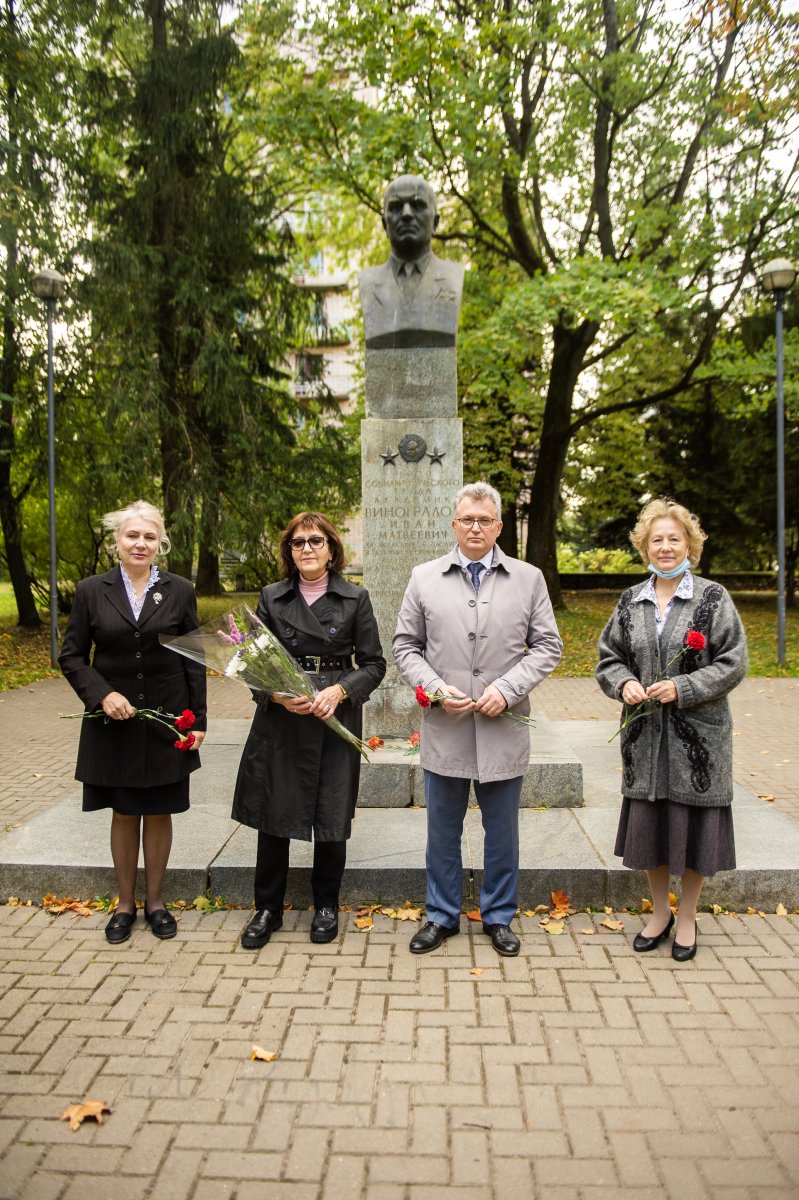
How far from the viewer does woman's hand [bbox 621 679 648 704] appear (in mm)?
3545

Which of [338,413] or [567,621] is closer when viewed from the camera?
[338,413]

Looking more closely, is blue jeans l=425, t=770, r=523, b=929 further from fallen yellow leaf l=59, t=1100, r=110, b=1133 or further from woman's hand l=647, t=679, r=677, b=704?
fallen yellow leaf l=59, t=1100, r=110, b=1133

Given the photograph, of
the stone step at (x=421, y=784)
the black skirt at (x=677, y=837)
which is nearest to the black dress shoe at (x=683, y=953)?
the black skirt at (x=677, y=837)

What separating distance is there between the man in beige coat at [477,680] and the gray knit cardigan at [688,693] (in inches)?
15.1

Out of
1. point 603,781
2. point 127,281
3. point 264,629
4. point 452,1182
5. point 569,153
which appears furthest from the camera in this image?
point 569,153

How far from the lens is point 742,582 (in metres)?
29.5

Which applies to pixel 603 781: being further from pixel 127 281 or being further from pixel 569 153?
pixel 569 153

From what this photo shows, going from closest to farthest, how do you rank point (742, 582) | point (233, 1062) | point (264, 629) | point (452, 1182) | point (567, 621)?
point (452, 1182), point (233, 1062), point (264, 629), point (567, 621), point (742, 582)

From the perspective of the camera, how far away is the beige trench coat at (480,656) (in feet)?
12.1

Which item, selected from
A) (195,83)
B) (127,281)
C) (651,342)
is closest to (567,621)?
(651,342)

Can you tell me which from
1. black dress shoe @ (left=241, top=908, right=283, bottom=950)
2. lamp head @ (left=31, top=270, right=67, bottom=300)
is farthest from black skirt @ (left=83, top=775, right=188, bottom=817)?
lamp head @ (left=31, top=270, right=67, bottom=300)

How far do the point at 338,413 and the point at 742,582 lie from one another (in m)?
18.6

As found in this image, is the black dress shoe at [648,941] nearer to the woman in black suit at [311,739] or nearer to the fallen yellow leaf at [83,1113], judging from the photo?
the woman in black suit at [311,739]

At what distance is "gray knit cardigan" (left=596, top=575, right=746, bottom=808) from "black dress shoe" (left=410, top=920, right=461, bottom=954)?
104 centimetres
